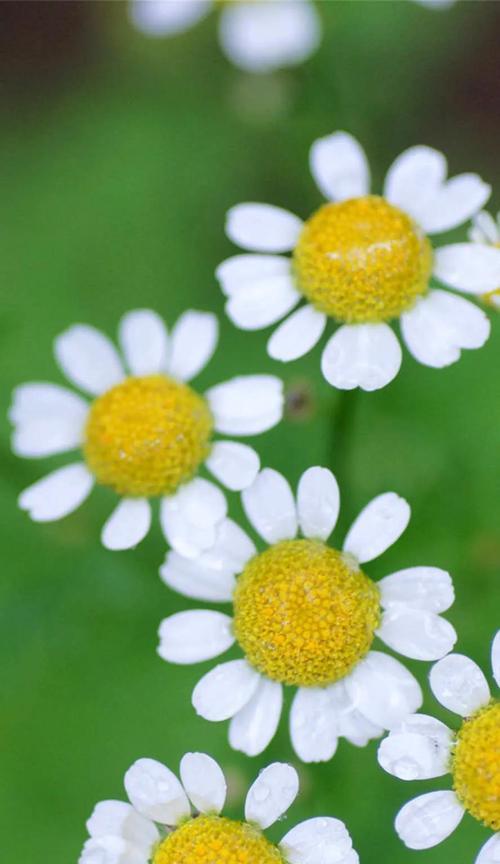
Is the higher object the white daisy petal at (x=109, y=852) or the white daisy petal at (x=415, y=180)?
the white daisy petal at (x=415, y=180)

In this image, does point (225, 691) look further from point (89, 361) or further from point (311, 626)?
point (89, 361)

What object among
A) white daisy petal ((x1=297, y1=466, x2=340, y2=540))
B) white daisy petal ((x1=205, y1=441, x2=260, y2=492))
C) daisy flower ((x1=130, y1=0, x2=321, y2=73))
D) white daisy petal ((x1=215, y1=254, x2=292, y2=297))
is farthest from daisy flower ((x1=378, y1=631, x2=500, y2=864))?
daisy flower ((x1=130, y1=0, x2=321, y2=73))

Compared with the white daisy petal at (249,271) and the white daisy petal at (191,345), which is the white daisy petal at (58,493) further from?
the white daisy petal at (249,271)

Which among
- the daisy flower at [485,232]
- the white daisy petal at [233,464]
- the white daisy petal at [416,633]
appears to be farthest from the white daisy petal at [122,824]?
the daisy flower at [485,232]

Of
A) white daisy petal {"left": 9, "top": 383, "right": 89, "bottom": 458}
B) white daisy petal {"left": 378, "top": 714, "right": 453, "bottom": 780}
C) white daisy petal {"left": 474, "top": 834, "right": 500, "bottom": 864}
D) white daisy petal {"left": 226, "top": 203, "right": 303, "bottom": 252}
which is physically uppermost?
white daisy petal {"left": 226, "top": 203, "right": 303, "bottom": 252}

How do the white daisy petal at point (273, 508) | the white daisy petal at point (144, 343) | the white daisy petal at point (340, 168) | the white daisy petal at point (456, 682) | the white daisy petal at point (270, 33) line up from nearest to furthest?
the white daisy petal at point (456, 682) < the white daisy petal at point (273, 508) < the white daisy petal at point (340, 168) < the white daisy petal at point (144, 343) < the white daisy petal at point (270, 33)

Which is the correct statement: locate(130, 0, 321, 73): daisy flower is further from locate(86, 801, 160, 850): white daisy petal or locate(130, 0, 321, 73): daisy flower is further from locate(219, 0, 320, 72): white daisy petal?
locate(86, 801, 160, 850): white daisy petal

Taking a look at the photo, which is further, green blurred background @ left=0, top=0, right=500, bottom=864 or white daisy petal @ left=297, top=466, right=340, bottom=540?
green blurred background @ left=0, top=0, right=500, bottom=864
